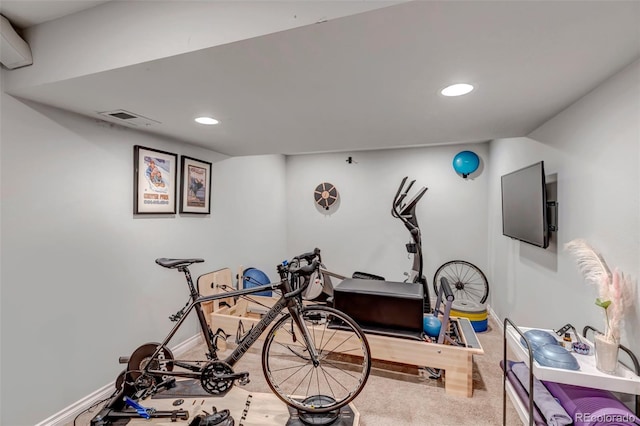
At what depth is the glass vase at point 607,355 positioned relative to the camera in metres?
1.22

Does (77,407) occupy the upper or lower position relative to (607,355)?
lower

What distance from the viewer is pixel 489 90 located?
5.23ft

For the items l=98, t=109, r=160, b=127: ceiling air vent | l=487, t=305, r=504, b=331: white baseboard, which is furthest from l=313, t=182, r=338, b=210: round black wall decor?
l=98, t=109, r=160, b=127: ceiling air vent

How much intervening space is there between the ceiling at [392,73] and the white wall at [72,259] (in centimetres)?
28

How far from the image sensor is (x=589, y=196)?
1653 millimetres

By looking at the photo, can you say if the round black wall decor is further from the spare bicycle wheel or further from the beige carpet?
the beige carpet

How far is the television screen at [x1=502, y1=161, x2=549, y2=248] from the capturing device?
207 cm

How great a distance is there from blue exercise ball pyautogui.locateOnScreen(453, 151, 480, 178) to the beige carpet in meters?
2.51

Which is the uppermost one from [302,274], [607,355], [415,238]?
[415,238]

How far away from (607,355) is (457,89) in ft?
4.74

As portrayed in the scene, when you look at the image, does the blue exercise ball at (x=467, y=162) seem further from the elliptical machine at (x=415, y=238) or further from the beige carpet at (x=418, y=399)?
the beige carpet at (x=418, y=399)

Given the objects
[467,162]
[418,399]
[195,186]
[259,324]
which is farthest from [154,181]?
[467,162]

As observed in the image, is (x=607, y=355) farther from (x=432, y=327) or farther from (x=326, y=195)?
(x=326, y=195)

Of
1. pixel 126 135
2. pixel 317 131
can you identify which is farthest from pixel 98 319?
pixel 317 131
